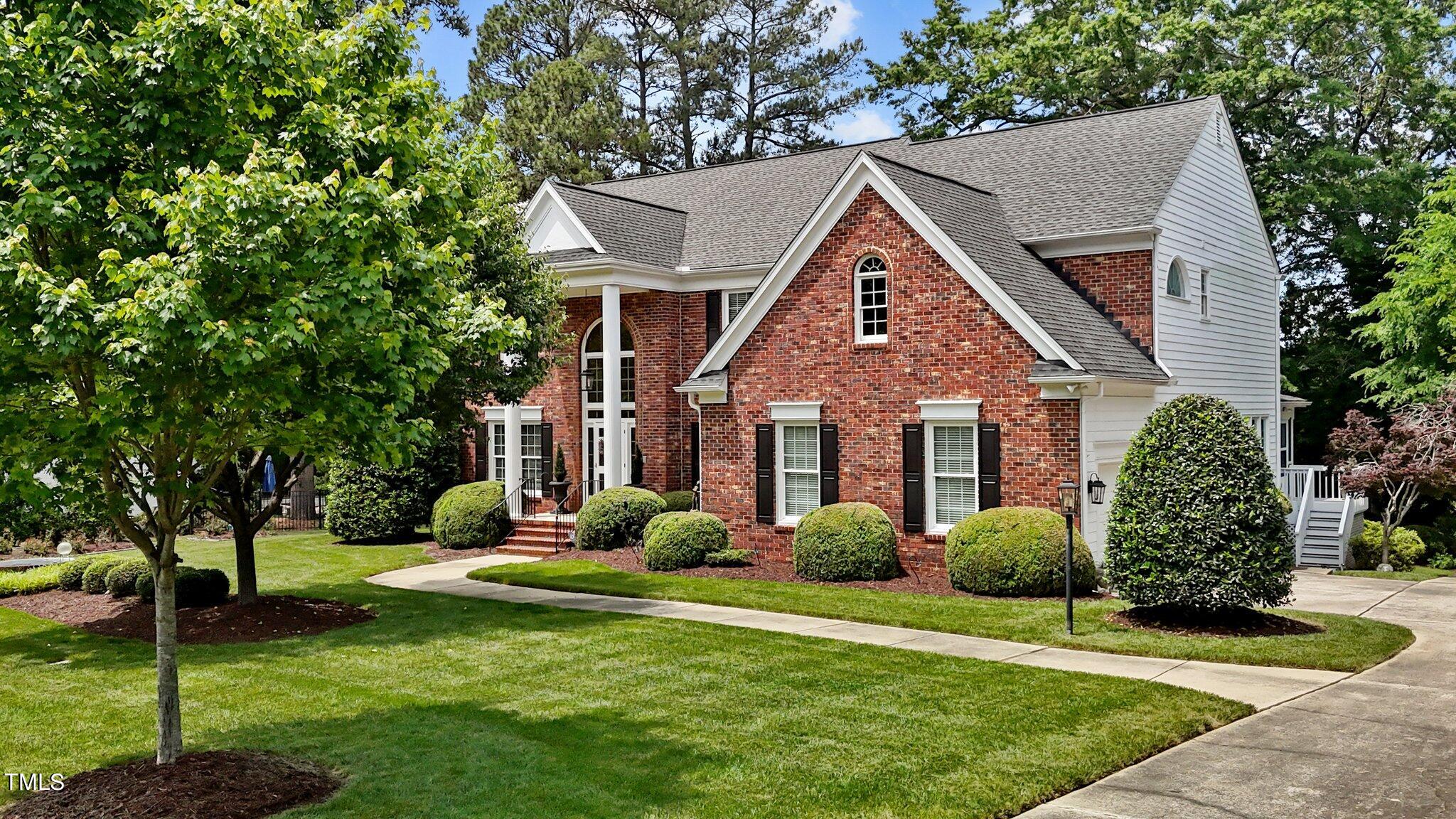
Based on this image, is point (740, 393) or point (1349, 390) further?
point (1349, 390)

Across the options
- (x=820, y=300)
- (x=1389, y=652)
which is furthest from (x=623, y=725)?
(x=820, y=300)

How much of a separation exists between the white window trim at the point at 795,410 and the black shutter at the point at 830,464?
0.31m

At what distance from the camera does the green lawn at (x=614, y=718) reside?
817cm

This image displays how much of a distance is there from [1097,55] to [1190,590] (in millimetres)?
23177

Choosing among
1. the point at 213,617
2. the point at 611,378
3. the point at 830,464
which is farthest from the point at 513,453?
the point at 213,617

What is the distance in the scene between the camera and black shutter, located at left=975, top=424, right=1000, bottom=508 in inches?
729

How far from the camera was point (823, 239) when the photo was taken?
20.3 m

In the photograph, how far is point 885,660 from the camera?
12.5 m

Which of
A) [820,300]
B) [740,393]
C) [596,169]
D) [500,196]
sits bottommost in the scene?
[740,393]

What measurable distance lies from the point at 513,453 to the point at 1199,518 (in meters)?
16.8

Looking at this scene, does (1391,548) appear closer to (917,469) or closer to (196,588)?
(917,469)

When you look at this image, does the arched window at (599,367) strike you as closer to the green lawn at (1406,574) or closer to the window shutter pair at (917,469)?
the window shutter pair at (917,469)

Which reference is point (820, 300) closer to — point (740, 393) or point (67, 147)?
point (740, 393)

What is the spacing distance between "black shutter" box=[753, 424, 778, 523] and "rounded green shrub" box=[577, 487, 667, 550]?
8.21ft
